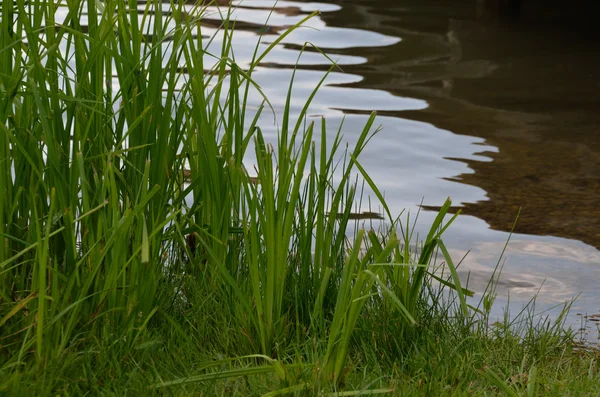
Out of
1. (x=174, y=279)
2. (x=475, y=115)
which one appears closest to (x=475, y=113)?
(x=475, y=115)

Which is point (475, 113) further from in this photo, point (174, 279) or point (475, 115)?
point (174, 279)

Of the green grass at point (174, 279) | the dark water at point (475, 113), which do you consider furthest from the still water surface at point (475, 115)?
the green grass at point (174, 279)

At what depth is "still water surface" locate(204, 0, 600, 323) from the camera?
4.15 meters

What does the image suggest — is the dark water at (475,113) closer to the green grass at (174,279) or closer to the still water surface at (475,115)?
the still water surface at (475,115)

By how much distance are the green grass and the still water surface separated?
40 centimetres

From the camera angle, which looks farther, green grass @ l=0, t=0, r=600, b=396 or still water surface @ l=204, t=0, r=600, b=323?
still water surface @ l=204, t=0, r=600, b=323

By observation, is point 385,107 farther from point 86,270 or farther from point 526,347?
point 86,270

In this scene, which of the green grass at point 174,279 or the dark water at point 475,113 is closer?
the green grass at point 174,279

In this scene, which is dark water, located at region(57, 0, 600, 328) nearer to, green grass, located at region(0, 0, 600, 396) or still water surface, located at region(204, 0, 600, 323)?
still water surface, located at region(204, 0, 600, 323)

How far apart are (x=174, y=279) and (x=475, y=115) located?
394 cm

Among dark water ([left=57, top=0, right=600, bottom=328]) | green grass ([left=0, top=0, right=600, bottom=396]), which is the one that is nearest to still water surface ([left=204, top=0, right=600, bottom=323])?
dark water ([left=57, top=0, right=600, bottom=328])

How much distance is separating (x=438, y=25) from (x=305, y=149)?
6.97m

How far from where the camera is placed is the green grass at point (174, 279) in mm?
2012

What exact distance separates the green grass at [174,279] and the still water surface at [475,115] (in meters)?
0.40
